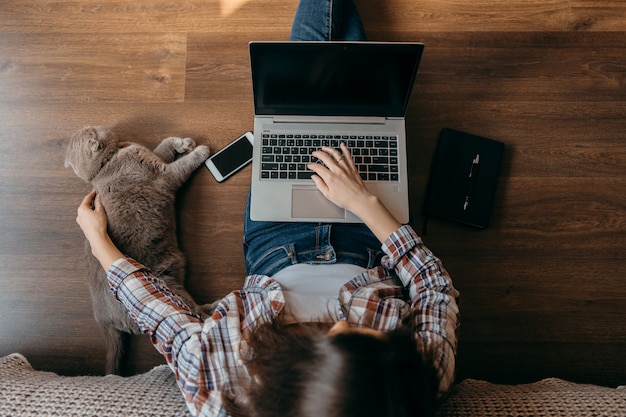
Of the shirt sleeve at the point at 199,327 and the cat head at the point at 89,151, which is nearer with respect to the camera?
the shirt sleeve at the point at 199,327

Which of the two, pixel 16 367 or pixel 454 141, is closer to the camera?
pixel 16 367

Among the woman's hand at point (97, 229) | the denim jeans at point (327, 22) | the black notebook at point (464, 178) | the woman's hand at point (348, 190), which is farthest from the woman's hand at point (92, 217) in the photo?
the black notebook at point (464, 178)

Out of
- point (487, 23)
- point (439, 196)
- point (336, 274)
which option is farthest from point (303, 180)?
point (487, 23)

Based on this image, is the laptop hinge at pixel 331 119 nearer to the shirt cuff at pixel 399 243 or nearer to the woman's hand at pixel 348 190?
the woman's hand at pixel 348 190

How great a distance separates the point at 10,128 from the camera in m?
1.20

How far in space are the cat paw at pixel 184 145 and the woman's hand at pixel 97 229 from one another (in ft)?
0.79

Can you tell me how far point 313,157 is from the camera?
1.01m

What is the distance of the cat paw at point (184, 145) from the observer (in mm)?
1164

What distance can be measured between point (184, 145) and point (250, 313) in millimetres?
564

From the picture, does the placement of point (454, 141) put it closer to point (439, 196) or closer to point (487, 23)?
point (439, 196)

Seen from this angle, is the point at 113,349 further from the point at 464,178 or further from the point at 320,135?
the point at 464,178

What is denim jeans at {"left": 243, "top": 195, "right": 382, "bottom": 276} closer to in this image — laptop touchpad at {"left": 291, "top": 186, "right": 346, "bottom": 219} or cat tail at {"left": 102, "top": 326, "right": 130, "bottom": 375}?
laptop touchpad at {"left": 291, "top": 186, "right": 346, "bottom": 219}

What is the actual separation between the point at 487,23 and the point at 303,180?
758 mm

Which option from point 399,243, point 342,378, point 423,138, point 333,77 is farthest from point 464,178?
point 342,378
